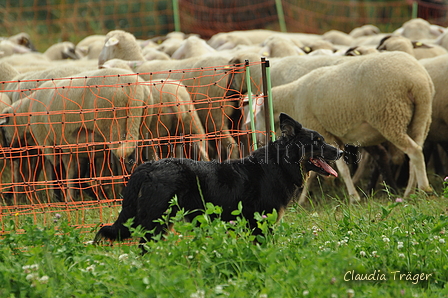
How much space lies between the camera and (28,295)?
279cm

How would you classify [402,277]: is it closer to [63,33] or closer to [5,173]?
[5,173]

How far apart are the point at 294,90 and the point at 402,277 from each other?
3.67 meters

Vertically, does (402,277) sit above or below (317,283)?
below

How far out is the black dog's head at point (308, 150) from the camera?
3637 millimetres

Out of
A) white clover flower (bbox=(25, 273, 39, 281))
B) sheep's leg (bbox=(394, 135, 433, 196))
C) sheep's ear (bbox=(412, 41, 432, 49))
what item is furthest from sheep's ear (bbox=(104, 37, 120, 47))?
white clover flower (bbox=(25, 273, 39, 281))

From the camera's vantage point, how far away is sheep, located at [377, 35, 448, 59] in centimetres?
796

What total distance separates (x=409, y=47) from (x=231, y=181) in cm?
519

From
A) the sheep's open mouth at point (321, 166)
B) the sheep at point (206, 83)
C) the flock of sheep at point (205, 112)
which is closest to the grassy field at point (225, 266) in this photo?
the sheep's open mouth at point (321, 166)

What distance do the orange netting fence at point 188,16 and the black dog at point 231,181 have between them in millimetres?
14769

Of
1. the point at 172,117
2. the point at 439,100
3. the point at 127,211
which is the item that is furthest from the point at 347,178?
the point at 127,211

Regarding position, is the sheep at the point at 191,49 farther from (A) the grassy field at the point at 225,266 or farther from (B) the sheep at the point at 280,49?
(A) the grassy field at the point at 225,266

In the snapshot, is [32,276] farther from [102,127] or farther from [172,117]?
[172,117]

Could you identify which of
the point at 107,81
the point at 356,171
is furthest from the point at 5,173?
the point at 356,171

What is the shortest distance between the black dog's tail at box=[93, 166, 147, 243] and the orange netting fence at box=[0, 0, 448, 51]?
49.0ft
